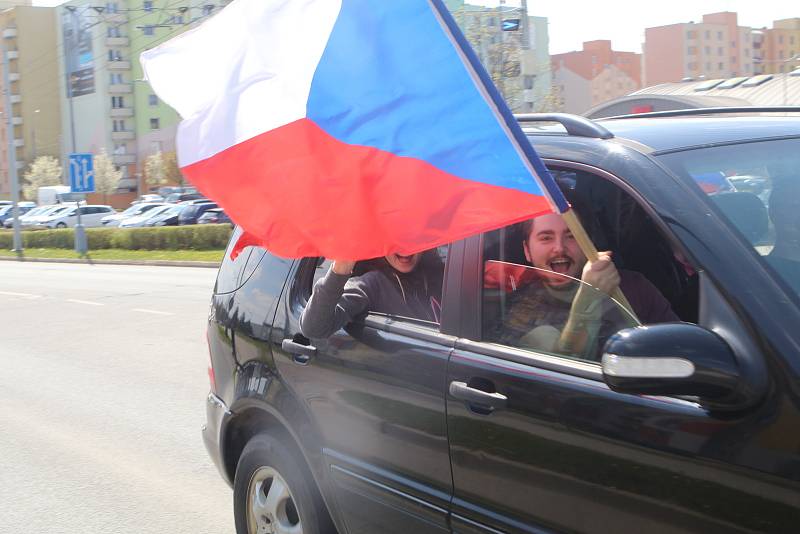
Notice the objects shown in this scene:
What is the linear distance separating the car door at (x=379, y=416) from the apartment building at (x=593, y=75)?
120266mm

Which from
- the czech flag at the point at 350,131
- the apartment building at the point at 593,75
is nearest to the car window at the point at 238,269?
the czech flag at the point at 350,131

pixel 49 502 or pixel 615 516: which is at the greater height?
pixel 615 516

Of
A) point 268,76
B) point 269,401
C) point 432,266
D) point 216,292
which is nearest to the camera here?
point 268,76

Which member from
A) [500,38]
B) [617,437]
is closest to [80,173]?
[500,38]

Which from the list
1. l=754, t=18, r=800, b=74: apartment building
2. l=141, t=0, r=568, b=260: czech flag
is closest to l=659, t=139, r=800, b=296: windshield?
l=141, t=0, r=568, b=260: czech flag

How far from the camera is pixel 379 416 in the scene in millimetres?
3141

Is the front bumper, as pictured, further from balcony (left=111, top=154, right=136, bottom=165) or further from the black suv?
balcony (left=111, top=154, right=136, bottom=165)

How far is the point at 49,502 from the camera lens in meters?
5.57

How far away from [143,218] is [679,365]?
2024 inches

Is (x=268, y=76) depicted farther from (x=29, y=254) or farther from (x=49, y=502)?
(x=29, y=254)

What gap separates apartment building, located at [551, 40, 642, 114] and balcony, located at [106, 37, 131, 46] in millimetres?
50119

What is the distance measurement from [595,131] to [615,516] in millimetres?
1095

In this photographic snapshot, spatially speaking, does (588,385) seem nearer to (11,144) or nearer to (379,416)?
(379,416)

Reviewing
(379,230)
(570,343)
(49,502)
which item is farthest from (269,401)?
(49,502)
